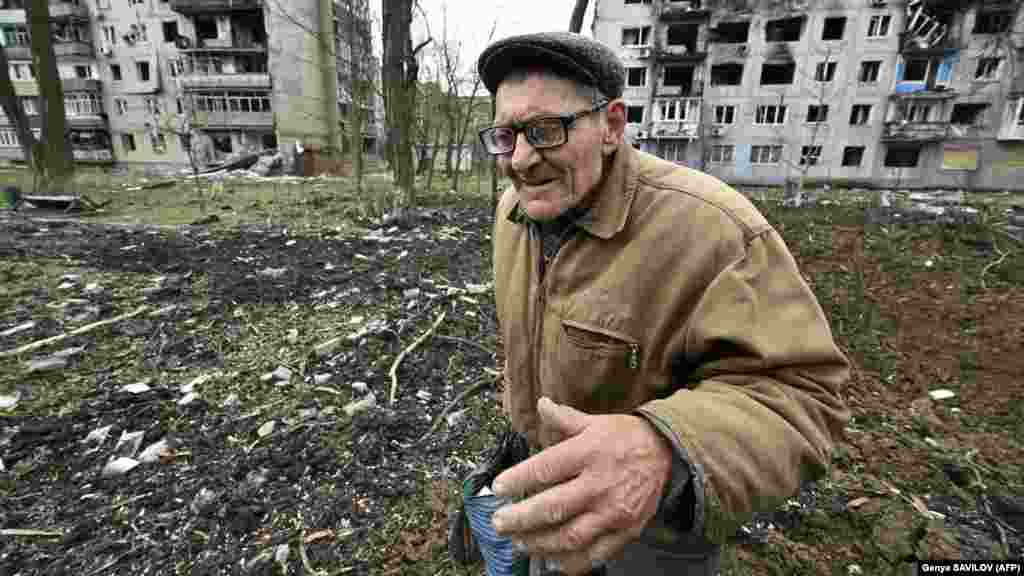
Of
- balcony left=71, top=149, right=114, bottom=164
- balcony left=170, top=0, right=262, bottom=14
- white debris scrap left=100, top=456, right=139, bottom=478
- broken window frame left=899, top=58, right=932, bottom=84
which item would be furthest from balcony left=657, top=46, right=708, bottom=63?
balcony left=71, top=149, right=114, bottom=164

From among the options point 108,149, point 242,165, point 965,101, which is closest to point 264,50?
point 242,165

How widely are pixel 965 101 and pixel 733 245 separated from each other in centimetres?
3671

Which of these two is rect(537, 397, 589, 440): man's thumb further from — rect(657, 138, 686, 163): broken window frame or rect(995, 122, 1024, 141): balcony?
rect(995, 122, 1024, 141): balcony

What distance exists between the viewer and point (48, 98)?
1341 centimetres

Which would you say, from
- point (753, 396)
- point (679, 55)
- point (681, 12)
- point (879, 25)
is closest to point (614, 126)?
point (753, 396)

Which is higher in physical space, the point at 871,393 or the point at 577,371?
the point at 577,371

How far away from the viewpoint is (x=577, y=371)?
1.34 metres

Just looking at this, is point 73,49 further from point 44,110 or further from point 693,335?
point 693,335

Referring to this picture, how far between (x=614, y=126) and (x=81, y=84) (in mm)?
50490

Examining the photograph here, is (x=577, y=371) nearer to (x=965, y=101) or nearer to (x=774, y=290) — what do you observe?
(x=774, y=290)

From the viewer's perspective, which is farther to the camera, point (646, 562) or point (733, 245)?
point (646, 562)

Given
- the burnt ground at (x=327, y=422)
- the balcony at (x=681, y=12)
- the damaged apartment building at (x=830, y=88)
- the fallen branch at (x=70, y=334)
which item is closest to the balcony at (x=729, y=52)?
the damaged apartment building at (x=830, y=88)

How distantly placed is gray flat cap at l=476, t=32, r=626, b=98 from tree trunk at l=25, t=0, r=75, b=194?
17616 millimetres

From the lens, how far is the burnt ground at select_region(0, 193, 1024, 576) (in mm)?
2217
